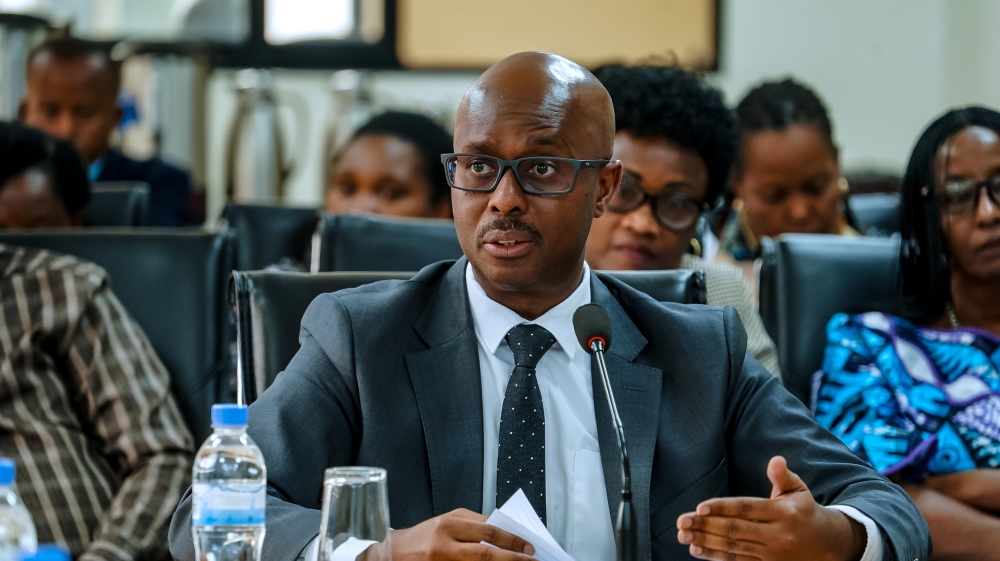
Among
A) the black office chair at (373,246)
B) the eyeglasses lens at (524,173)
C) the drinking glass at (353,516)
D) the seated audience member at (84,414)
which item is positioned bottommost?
the seated audience member at (84,414)

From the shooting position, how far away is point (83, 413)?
2.05 m

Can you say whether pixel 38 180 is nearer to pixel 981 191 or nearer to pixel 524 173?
pixel 524 173

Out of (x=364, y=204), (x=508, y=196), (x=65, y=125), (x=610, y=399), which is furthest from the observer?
(x=65, y=125)

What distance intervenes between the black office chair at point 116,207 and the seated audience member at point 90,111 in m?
0.85

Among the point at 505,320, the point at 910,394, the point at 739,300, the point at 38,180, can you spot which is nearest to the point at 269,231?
the point at 38,180

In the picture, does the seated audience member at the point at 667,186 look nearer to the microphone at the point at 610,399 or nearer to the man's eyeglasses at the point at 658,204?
the man's eyeglasses at the point at 658,204

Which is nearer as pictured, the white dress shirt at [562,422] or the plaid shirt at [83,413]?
the white dress shirt at [562,422]

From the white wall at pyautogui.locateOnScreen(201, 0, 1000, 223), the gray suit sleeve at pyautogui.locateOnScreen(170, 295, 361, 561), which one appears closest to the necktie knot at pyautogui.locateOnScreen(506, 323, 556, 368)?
the gray suit sleeve at pyautogui.locateOnScreen(170, 295, 361, 561)

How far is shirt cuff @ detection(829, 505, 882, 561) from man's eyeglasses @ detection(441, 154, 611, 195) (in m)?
0.53

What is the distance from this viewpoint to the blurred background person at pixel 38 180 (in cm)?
249

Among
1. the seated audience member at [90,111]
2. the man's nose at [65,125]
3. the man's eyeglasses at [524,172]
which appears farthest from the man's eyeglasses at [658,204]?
the man's nose at [65,125]

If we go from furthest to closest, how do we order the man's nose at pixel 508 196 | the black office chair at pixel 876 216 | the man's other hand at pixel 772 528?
1. the black office chair at pixel 876 216
2. the man's nose at pixel 508 196
3. the man's other hand at pixel 772 528

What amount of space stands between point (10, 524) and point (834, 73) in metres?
5.17

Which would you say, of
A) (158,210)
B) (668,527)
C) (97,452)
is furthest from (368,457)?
(158,210)
